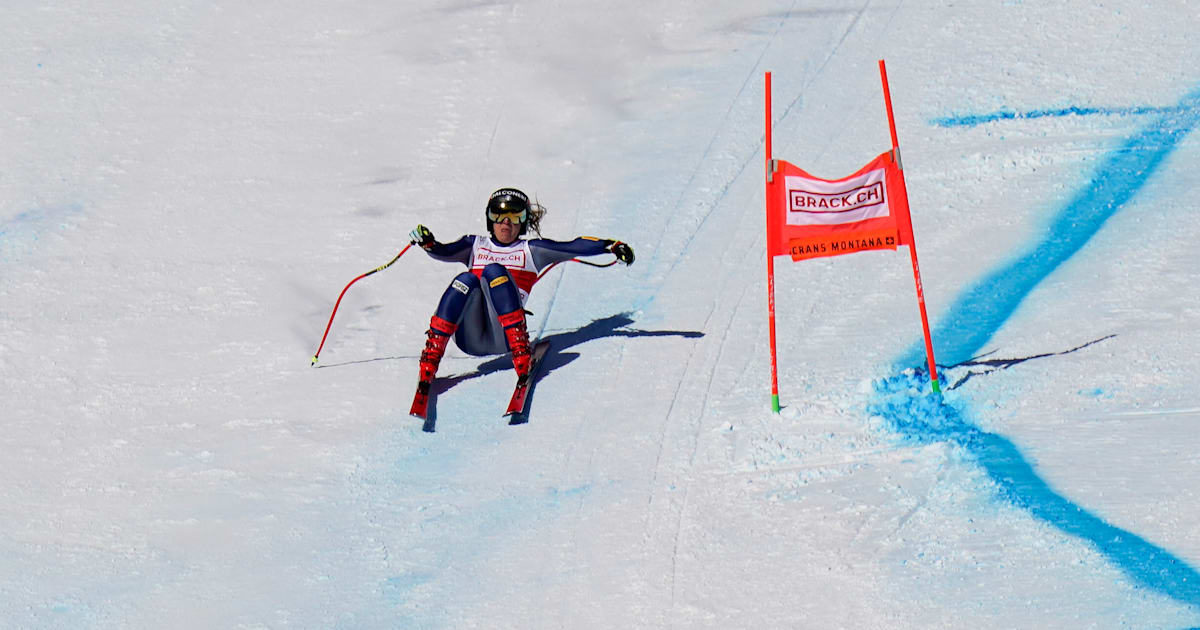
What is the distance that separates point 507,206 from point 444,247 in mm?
393

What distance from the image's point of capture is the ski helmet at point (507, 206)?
7.63m

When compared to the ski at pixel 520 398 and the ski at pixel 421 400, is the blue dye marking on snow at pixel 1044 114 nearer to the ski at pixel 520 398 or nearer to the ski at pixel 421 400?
the ski at pixel 520 398

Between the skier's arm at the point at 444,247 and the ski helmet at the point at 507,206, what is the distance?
0.55 ft

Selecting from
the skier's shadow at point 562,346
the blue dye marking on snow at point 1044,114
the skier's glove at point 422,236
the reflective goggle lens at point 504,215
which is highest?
the blue dye marking on snow at point 1044,114

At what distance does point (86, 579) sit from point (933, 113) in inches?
264

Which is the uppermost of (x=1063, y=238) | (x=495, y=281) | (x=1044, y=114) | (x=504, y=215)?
(x=1044, y=114)

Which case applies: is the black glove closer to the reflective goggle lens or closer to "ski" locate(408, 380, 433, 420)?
the reflective goggle lens

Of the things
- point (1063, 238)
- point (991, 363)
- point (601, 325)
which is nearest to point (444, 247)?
point (601, 325)

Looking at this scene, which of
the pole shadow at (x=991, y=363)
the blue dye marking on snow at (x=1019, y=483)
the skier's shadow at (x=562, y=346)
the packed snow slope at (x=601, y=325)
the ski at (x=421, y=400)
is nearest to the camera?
the blue dye marking on snow at (x=1019, y=483)

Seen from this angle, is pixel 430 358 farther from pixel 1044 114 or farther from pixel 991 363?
pixel 1044 114

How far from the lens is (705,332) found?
805 cm

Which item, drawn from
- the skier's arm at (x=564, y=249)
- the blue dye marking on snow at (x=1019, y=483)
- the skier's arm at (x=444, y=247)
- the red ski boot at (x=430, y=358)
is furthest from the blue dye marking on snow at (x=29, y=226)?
the blue dye marking on snow at (x=1019, y=483)

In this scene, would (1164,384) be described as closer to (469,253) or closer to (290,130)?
(469,253)

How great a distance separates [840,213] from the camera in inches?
268
